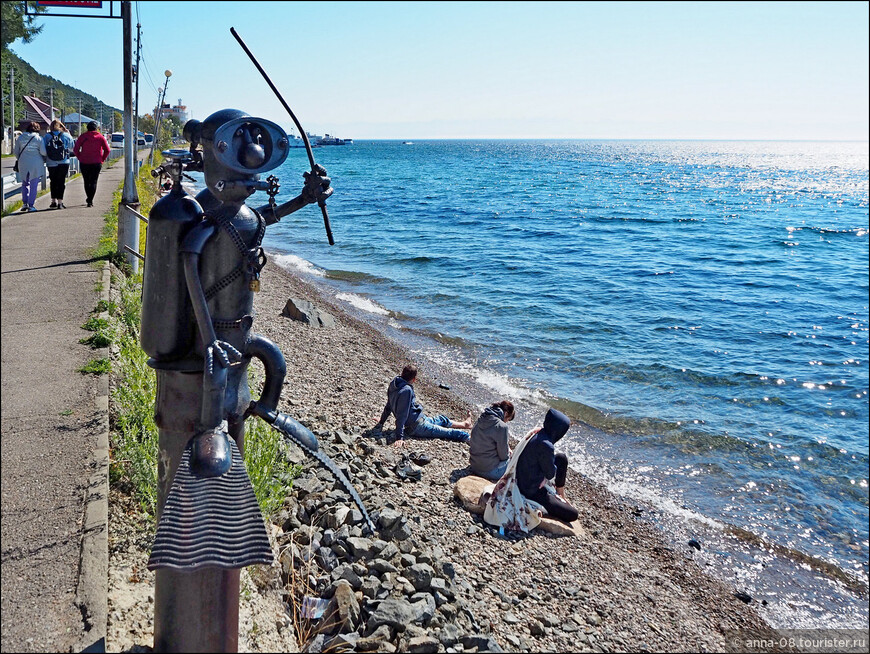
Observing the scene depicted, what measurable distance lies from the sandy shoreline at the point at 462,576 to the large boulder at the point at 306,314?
5487 millimetres

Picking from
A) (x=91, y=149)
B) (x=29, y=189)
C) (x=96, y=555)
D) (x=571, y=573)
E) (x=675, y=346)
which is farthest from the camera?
(x=675, y=346)

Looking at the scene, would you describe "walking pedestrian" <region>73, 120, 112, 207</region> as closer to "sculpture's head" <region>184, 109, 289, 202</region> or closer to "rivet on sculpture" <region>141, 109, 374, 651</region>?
"rivet on sculpture" <region>141, 109, 374, 651</region>

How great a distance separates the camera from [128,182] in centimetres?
1111

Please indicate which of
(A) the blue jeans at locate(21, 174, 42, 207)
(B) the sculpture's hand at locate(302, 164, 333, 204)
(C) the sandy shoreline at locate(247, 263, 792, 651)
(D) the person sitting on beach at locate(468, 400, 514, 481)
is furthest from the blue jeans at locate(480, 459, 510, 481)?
(A) the blue jeans at locate(21, 174, 42, 207)

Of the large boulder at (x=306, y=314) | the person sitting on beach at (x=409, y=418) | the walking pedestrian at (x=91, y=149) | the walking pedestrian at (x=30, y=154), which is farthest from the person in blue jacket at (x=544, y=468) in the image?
the walking pedestrian at (x=91, y=149)

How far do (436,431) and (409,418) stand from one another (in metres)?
0.49

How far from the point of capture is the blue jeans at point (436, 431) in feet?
33.6

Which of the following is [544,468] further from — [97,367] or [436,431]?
[97,367]

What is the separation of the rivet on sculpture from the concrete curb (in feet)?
2.32

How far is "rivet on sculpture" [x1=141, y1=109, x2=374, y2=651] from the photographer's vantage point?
2.93 m

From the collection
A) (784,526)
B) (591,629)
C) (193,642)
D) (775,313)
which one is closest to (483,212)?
(775,313)

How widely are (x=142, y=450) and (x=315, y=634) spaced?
1782mm

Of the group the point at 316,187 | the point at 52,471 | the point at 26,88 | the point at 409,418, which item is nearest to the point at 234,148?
the point at 316,187

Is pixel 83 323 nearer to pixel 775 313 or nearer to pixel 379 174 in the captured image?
pixel 775 313
